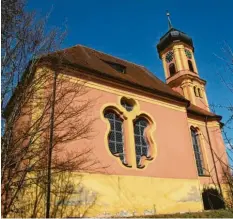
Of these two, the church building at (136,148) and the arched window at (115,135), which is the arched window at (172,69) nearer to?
the church building at (136,148)

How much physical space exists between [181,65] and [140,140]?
14.4m

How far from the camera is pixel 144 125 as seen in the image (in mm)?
13914

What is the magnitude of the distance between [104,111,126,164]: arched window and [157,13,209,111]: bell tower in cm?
1171

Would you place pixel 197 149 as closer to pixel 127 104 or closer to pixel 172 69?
pixel 127 104

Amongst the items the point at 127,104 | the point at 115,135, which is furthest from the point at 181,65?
the point at 115,135

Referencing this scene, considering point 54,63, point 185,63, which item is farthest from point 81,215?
point 185,63

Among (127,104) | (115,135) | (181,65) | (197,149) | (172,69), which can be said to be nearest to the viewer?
(115,135)

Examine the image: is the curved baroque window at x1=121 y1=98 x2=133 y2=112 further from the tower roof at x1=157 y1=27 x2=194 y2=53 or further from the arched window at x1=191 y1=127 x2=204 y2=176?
the tower roof at x1=157 y1=27 x2=194 y2=53

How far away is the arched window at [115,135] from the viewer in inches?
476

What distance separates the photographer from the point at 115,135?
12.5 metres

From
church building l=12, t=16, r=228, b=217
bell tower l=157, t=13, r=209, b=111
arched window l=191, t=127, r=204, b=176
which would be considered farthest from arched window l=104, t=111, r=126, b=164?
bell tower l=157, t=13, r=209, b=111

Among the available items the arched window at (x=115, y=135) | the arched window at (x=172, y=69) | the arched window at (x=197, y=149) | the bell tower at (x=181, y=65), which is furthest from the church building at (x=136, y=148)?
the arched window at (x=172, y=69)

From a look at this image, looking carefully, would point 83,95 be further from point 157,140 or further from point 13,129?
point 13,129

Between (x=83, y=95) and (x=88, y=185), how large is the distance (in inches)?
158
